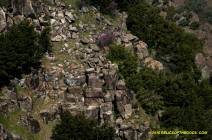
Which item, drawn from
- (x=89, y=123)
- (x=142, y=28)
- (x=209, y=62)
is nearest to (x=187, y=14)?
(x=209, y=62)

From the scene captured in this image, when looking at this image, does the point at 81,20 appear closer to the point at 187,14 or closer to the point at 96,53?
the point at 96,53

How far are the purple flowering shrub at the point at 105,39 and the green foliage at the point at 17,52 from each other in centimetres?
1150

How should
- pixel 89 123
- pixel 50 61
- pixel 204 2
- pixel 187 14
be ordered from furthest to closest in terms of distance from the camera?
pixel 204 2 < pixel 187 14 < pixel 50 61 < pixel 89 123

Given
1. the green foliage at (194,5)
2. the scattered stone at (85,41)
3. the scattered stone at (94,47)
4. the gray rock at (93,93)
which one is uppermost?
the green foliage at (194,5)

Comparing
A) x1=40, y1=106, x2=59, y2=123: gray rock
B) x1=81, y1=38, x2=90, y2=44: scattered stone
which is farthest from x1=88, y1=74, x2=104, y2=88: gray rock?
x1=81, y1=38, x2=90, y2=44: scattered stone

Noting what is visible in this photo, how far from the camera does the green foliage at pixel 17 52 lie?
2822cm

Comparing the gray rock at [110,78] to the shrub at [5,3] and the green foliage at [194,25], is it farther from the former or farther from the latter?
the green foliage at [194,25]

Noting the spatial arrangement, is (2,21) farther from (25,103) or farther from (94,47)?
(94,47)

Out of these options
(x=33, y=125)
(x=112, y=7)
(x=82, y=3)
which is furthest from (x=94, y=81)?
(x=112, y=7)

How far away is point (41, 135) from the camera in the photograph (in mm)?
28312

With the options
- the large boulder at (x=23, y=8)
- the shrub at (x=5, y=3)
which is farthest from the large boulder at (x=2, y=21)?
the large boulder at (x=23, y=8)

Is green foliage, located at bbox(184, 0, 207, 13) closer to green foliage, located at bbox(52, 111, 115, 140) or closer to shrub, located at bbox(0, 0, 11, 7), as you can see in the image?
shrub, located at bbox(0, 0, 11, 7)

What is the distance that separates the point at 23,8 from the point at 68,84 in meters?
14.8

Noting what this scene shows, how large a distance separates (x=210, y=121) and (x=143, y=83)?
1364 cm
